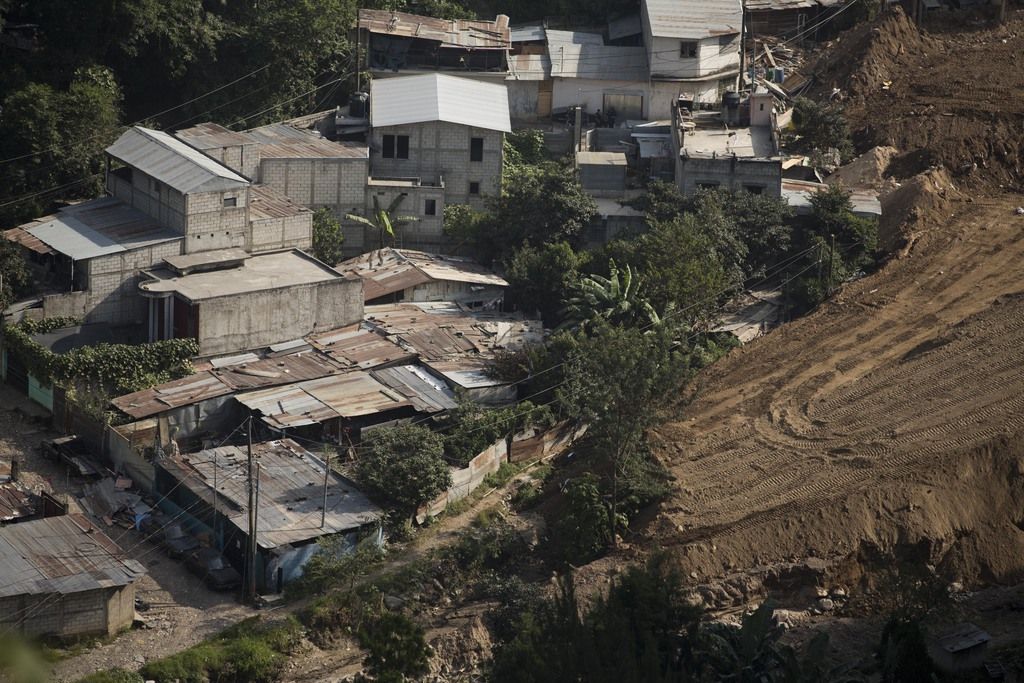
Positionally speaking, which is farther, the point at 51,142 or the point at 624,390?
the point at 51,142

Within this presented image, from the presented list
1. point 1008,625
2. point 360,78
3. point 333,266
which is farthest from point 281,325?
point 1008,625

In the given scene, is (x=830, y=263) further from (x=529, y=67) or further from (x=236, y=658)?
(x=236, y=658)

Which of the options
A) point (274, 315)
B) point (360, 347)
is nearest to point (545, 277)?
point (360, 347)

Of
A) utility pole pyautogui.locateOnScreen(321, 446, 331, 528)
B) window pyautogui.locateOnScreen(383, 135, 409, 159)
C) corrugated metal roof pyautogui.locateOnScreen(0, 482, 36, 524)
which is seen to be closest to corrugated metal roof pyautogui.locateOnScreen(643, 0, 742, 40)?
window pyautogui.locateOnScreen(383, 135, 409, 159)

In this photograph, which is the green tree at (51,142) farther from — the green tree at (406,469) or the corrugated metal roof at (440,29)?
the green tree at (406,469)

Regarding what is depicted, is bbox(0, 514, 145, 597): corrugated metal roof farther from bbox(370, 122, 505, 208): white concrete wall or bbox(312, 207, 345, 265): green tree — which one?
bbox(370, 122, 505, 208): white concrete wall

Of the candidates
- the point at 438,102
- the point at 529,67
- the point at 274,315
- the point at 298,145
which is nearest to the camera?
the point at 274,315

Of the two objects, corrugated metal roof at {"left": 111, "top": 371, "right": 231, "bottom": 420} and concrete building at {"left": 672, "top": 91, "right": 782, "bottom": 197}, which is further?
concrete building at {"left": 672, "top": 91, "right": 782, "bottom": 197}

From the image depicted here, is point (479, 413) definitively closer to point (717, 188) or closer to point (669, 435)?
point (669, 435)
